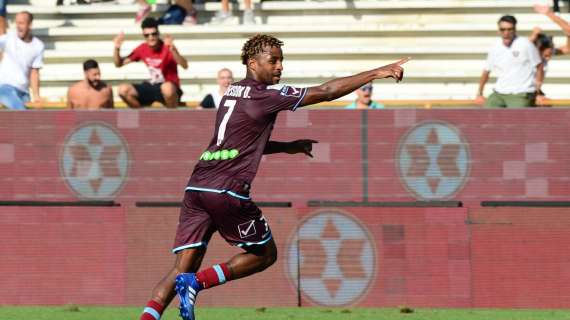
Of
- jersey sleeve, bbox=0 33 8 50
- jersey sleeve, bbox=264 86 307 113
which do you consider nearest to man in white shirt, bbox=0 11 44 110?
jersey sleeve, bbox=0 33 8 50

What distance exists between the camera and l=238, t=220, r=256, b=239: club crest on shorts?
807 cm

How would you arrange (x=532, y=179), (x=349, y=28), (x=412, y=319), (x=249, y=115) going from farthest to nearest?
(x=349, y=28), (x=532, y=179), (x=412, y=319), (x=249, y=115)

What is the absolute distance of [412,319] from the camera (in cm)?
1032

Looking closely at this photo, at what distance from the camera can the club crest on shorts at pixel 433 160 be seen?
39.8ft

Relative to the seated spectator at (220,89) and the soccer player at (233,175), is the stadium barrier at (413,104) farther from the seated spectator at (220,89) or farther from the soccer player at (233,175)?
the soccer player at (233,175)

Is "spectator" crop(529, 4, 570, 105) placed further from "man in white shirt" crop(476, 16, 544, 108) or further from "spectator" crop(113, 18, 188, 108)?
"spectator" crop(113, 18, 188, 108)

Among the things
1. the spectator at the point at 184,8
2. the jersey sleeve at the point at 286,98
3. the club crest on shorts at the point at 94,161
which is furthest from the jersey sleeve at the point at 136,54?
the jersey sleeve at the point at 286,98

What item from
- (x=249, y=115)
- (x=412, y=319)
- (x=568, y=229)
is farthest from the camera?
(x=568, y=229)

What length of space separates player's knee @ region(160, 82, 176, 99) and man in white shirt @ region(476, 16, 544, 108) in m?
3.23

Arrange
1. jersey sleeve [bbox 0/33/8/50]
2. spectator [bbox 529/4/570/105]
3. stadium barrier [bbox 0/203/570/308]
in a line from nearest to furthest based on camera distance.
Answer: stadium barrier [bbox 0/203/570/308] < spectator [bbox 529/4/570/105] < jersey sleeve [bbox 0/33/8/50]

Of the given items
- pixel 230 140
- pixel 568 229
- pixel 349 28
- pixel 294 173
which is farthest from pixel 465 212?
pixel 349 28

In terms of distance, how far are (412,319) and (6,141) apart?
4.54m

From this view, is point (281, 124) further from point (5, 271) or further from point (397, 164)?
point (5, 271)

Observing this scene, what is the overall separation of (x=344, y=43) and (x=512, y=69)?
2942 millimetres
